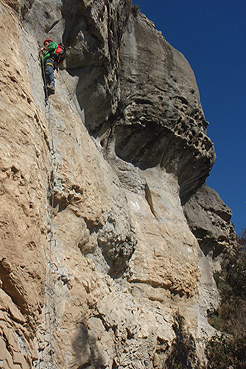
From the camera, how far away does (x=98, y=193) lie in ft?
23.0

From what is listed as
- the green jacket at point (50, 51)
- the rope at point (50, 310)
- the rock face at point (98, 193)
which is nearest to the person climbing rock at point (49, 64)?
the green jacket at point (50, 51)

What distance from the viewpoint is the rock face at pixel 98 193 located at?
165 inches

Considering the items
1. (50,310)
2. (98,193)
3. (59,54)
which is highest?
(59,54)

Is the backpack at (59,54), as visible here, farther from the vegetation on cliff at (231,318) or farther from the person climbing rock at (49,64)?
the vegetation on cliff at (231,318)

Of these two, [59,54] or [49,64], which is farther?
[59,54]

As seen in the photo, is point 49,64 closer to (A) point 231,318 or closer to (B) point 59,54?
(B) point 59,54

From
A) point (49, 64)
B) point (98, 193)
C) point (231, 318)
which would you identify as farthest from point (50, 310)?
point (231, 318)

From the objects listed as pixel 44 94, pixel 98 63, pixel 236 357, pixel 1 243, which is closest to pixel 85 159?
pixel 44 94

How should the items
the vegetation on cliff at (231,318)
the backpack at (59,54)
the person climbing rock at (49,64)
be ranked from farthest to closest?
the vegetation on cliff at (231,318) < the backpack at (59,54) < the person climbing rock at (49,64)

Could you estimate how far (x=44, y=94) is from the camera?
20.8 feet

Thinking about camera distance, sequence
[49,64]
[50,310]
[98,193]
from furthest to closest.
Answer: [98,193] < [49,64] < [50,310]

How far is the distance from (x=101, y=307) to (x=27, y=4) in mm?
Answer: 5006

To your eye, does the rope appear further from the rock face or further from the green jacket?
the green jacket

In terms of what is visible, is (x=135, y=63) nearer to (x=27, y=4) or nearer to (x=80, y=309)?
(x=27, y=4)
